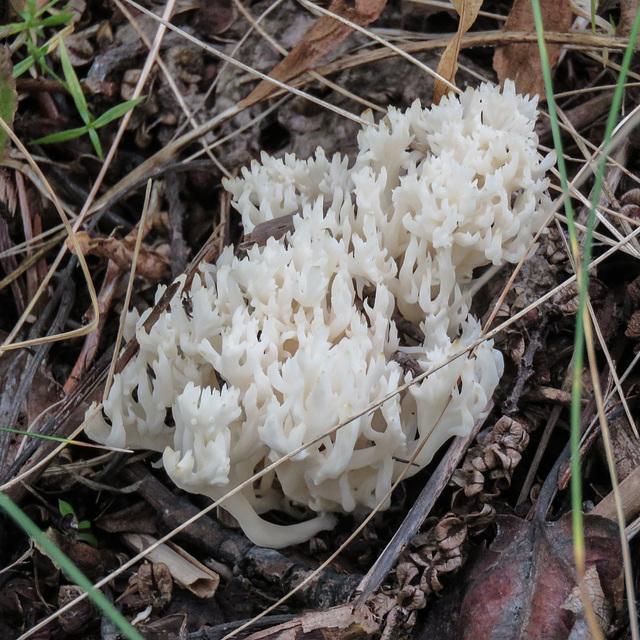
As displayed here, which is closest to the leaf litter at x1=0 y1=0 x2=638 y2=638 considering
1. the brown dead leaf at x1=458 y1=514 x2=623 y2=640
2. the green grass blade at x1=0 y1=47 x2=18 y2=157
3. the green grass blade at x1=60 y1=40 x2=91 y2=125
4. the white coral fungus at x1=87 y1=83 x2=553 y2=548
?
the brown dead leaf at x1=458 y1=514 x2=623 y2=640

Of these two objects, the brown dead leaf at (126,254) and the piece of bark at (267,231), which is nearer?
the piece of bark at (267,231)

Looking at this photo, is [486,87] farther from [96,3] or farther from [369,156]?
[96,3]

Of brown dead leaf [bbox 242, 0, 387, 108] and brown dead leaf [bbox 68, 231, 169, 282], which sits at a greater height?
brown dead leaf [bbox 242, 0, 387, 108]

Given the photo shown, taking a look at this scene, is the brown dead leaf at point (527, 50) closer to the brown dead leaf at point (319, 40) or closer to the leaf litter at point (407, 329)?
the leaf litter at point (407, 329)

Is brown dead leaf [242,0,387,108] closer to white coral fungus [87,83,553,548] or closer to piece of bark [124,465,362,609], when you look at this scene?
white coral fungus [87,83,553,548]

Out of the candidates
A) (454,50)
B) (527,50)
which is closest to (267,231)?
(454,50)

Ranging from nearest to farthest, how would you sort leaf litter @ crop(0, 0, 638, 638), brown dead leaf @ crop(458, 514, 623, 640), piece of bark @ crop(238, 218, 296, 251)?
1. brown dead leaf @ crop(458, 514, 623, 640)
2. leaf litter @ crop(0, 0, 638, 638)
3. piece of bark @ crop(238, 218, 296, 251)

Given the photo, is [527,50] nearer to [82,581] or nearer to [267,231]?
[267,231]

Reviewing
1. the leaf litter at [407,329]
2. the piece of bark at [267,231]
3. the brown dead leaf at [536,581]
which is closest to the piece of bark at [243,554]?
the leaf litter at [407,329]
